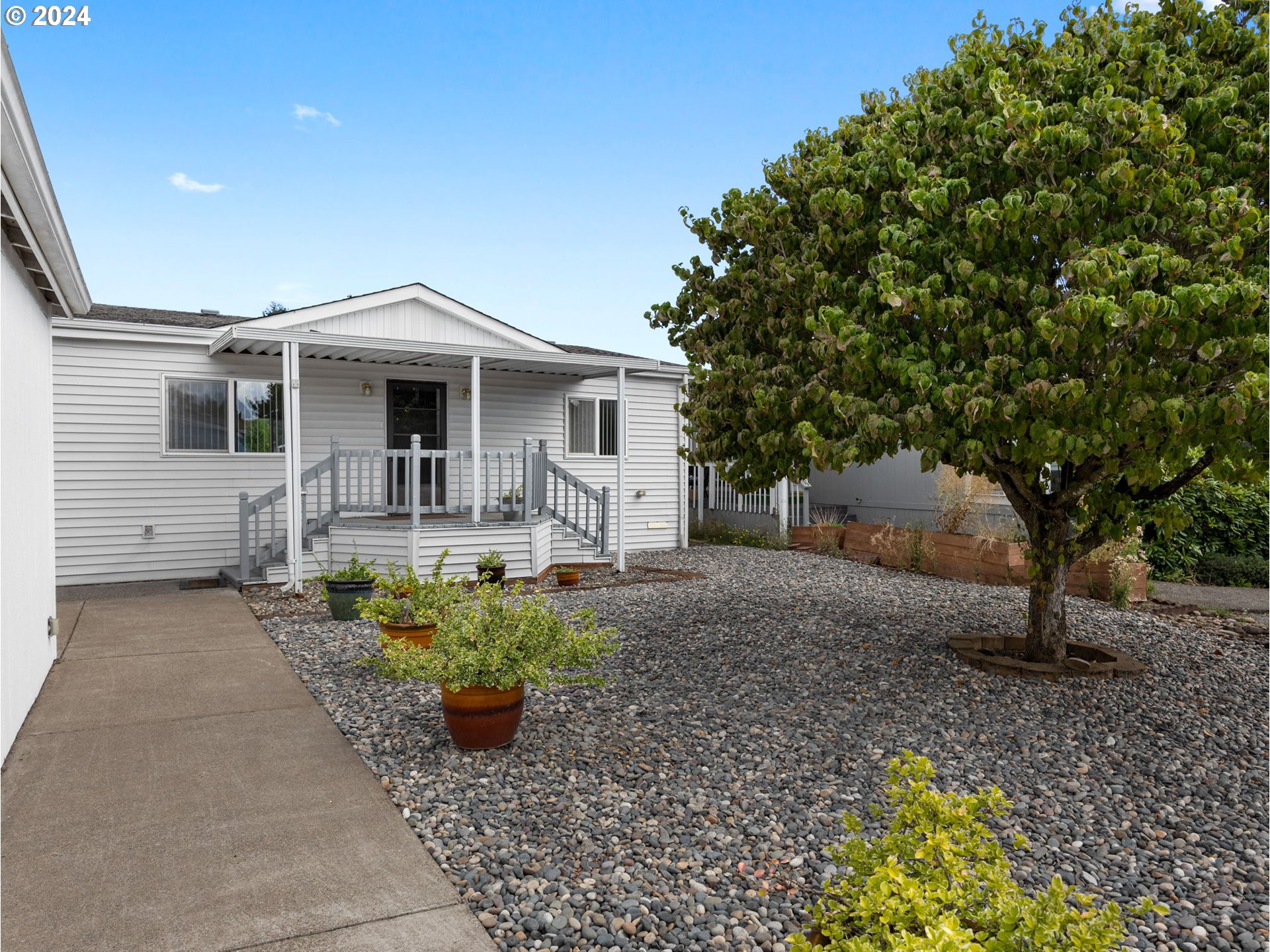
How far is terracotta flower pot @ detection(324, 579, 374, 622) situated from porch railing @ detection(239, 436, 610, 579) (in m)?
1.57

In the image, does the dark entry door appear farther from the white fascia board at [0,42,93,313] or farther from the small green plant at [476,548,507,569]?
the white fascia board at [0,42,93,313]

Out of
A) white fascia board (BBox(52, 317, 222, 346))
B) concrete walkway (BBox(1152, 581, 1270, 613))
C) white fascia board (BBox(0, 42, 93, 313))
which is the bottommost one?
concrete walkway (BBox(1152, 581, 1270, 613))

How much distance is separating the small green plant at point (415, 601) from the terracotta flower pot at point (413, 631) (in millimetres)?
29

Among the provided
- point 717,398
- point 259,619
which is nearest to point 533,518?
point 259,619

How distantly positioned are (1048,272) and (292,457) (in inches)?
288

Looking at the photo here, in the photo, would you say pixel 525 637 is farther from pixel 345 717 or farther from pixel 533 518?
pixel 533 518

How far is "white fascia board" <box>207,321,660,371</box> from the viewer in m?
8.39

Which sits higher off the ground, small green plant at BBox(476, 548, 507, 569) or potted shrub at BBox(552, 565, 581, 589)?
small green plant at BBox(476, 548, 507, 569)

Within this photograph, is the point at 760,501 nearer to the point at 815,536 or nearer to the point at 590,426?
the point at 815,536

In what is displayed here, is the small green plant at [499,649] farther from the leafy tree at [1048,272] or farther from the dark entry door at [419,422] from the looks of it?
the dark entry door at [419,422]

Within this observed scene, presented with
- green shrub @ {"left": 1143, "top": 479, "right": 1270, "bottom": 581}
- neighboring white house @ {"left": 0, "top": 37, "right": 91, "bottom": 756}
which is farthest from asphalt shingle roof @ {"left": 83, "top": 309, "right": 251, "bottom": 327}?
green shrub @ {"left": 1143, "top": 479, "right": 1270, "bottom": 581}

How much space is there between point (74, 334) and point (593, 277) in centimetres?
819

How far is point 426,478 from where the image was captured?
1124 centimetres

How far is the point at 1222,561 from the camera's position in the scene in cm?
934
